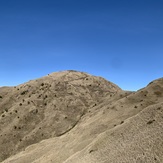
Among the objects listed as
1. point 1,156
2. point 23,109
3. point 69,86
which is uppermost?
point 69,86

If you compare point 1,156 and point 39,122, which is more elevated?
point 39,122

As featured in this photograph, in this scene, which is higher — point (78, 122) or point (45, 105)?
point (45, 105)

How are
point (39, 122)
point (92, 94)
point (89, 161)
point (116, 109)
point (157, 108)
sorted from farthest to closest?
point (92, 94) < point (39, 122) < point (116, 109) < point (157, 108) < point (89, 161)

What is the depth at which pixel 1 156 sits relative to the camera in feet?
192

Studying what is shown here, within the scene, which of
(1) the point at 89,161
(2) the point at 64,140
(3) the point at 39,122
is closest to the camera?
(1) the point at 89,161

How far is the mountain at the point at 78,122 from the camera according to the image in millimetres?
31922

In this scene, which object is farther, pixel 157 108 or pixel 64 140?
pixel 64 140

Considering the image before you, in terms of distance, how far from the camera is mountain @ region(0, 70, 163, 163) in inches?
1257

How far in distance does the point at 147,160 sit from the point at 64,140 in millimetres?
27922

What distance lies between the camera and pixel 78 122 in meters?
67.2

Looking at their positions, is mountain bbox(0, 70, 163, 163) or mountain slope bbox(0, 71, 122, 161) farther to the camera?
mountain slope bbox(0, 71, 122, 161)

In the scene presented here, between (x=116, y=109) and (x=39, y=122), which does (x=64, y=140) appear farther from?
(x=39, y=122)

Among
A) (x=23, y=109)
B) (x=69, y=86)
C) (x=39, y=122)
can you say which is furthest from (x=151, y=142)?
(x=69, y=86)

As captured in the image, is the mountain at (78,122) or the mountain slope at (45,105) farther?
the mountain slope at (45,105)
